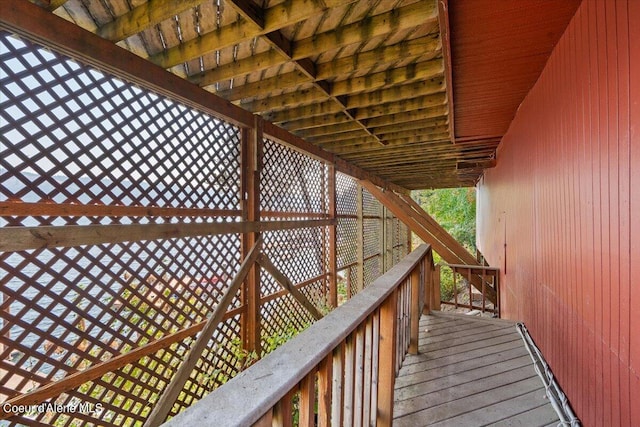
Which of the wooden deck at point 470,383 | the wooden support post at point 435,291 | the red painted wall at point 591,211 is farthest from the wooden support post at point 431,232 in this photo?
the red painted wall at point 591,211

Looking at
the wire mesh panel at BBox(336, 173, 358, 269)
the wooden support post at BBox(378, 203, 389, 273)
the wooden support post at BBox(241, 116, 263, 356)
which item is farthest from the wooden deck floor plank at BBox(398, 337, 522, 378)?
the wooden support post at BBox(378, 203, 389, 273)

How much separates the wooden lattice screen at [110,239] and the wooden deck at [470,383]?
1886mm

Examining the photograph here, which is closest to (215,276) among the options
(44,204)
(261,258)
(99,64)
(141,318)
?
(261,258)

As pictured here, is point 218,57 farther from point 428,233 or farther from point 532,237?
point 428,233

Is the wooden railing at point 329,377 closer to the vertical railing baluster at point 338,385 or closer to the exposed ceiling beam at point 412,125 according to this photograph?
the vertical railing baluster at point 338,385

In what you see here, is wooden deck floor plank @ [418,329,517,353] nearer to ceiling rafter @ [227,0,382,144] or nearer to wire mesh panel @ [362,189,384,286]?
ceiling rafter @ [227,0,382,144]

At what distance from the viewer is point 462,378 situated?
1.94 meters

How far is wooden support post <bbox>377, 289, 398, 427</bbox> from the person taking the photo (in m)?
1.38

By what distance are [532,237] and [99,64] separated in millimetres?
3335

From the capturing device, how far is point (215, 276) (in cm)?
304

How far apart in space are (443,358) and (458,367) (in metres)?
0.14

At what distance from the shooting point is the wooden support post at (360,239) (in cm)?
732

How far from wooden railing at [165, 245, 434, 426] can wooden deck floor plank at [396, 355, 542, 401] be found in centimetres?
23

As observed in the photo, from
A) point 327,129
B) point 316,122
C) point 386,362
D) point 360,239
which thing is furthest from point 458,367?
point 360,239
